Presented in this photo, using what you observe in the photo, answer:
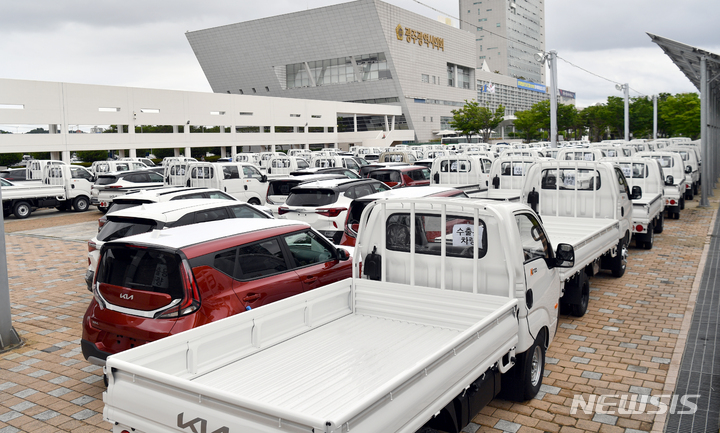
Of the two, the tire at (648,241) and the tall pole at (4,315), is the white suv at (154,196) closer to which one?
the tall pole at (4,315)

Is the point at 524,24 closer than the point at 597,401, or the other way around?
the point at 597,401

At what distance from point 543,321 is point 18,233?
1722cm

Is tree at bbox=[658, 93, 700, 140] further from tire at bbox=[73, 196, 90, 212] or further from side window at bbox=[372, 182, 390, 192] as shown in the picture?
tire at bbox=[73, 196, 90, 212]

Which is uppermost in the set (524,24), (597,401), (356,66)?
(524,24)

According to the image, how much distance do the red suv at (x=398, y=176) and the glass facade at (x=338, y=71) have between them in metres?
59.6

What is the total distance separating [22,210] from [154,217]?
55.8 feet

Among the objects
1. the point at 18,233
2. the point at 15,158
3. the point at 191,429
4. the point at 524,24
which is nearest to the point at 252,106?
the point at 15,158

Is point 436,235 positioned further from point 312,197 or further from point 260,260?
point 312,197

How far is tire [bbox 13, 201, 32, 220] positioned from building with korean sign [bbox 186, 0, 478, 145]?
165 ft

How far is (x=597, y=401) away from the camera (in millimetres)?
5512

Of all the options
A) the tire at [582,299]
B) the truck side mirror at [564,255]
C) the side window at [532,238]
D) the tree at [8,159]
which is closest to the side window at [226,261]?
the side window at [532,238]

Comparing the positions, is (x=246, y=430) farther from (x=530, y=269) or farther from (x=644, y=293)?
(x=644, y=293)

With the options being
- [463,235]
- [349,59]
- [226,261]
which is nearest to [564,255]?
[463,235]

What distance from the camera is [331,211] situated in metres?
11.8
